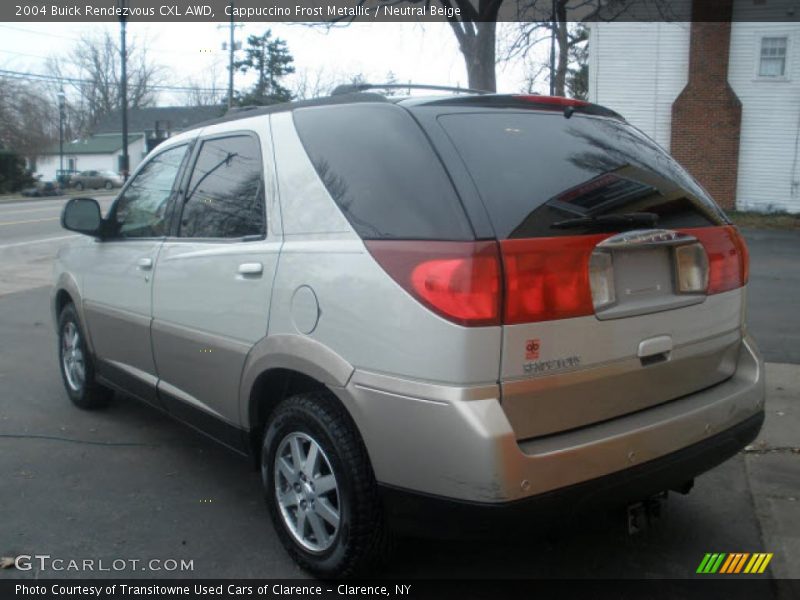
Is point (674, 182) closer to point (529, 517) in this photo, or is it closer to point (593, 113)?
point (593, 113)

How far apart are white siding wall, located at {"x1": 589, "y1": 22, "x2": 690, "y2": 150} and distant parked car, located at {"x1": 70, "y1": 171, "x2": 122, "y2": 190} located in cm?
4249

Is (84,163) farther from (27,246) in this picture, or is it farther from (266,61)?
(27,246)

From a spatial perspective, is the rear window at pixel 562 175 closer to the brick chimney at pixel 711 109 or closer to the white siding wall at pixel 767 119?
the brick chimney at pixel 711 109

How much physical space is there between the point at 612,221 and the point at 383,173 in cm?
84

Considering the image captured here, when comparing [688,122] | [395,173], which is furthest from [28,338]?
[688,122]

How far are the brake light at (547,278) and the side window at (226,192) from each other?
128cm

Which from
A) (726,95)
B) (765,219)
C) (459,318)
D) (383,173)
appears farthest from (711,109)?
(459,318)

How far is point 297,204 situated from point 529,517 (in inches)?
60.3

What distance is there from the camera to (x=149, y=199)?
4445 millimetres

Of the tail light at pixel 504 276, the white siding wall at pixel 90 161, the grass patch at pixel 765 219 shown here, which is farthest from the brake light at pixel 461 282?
the white siding wall at pixel 90 161

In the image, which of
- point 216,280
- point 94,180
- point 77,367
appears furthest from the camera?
point 94,180

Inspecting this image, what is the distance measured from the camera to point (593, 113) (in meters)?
3.32

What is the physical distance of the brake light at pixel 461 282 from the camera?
2.44m

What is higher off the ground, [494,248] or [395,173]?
[395,173]
